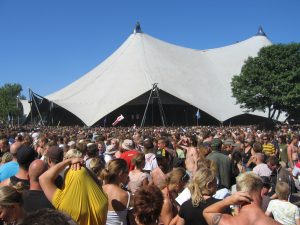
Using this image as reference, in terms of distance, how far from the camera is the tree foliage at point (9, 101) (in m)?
93.2

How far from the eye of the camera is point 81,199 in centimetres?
340

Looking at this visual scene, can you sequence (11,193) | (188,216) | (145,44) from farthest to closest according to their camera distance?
(145,44) → (188,216) → (11,193)

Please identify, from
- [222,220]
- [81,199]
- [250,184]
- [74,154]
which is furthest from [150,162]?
[222,220]

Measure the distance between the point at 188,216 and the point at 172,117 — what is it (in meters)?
44.7

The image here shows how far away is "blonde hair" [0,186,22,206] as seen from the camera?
309 centimetres

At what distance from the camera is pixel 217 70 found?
5375 centimetres

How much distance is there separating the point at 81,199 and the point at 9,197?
561 millimetres

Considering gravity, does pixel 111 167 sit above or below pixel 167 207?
above

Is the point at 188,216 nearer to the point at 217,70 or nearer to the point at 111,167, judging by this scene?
the point at 111,167

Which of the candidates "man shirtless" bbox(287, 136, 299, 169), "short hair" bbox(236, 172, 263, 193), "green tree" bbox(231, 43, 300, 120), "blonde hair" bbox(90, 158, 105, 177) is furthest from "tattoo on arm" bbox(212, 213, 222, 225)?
"green tree" bbox(231, 43, 300, 120)

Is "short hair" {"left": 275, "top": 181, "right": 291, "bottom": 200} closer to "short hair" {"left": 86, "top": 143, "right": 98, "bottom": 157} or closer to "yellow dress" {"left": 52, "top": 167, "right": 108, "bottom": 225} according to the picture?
"yellow dress" {"left": 52, "top": 167, "right": 108, "bottom": 225}

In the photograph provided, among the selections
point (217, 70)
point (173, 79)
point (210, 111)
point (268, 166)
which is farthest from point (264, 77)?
point (268, 166)

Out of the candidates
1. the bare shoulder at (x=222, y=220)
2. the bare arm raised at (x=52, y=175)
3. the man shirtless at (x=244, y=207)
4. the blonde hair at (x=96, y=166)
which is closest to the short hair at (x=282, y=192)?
the man shirtless at (x=244, y=207)

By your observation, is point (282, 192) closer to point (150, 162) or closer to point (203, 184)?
point (203, 184)
